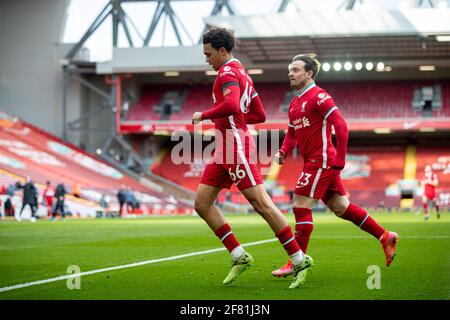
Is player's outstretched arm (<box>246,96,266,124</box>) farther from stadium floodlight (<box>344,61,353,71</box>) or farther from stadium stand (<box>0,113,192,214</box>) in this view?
stadium floodlight (<box>344,61,353,71</box>)

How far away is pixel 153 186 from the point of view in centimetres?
5222

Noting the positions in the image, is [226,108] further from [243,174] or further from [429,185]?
[429,185]

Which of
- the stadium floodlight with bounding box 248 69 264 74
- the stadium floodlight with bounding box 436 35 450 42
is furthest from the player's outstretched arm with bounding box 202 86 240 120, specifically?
the stadium floodlight with bounding box 248 69 264 74

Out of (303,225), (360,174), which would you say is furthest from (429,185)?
(303,225)

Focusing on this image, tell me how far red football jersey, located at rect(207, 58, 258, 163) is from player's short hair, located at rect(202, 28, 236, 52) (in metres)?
0.17

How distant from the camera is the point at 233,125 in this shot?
8.16 meters

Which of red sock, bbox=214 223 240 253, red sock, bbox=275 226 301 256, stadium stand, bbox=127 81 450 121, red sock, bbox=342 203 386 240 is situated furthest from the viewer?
stadium stand, bbox=127 81 450 121

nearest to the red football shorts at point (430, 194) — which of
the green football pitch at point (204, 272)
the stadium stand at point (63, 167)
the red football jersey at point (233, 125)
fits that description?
the stadium stand at point (63, 167)

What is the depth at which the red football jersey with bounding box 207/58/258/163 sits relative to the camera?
811 cm

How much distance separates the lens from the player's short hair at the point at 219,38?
8227 millimetres

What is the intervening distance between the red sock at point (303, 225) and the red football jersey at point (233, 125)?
1.01m

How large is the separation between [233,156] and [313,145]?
4.02ft
